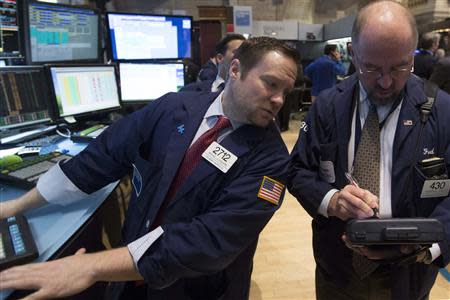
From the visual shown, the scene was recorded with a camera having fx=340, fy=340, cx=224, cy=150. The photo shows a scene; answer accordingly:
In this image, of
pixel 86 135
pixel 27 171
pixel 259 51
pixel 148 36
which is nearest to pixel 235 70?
pixel 259 51

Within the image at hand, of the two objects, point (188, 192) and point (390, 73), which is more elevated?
point (390, 73)

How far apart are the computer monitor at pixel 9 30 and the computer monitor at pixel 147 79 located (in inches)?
32.1

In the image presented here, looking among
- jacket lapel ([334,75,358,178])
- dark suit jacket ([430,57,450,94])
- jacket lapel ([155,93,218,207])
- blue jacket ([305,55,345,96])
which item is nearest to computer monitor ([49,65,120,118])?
jacket lapel ([155,93,218,207])

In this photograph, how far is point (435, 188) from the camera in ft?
3.23

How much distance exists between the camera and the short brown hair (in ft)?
3.37

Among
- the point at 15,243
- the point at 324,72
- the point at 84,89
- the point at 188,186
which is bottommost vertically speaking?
the point at 15,243

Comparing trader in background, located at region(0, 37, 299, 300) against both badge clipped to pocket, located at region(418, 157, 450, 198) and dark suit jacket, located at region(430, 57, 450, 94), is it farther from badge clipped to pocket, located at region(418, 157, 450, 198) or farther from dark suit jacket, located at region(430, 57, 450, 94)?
dark suit jacket, located at region(430, 57, 450, 94)

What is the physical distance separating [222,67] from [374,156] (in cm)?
170

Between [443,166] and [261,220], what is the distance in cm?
55

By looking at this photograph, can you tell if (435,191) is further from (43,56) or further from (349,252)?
(43,56)

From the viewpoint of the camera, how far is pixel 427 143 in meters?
1.00

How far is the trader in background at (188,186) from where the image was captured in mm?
845

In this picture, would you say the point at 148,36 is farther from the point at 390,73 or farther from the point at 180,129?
the point at 390,73

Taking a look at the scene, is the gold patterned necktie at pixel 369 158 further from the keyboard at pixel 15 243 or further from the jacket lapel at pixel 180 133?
the keyboard at pixel 15 243
